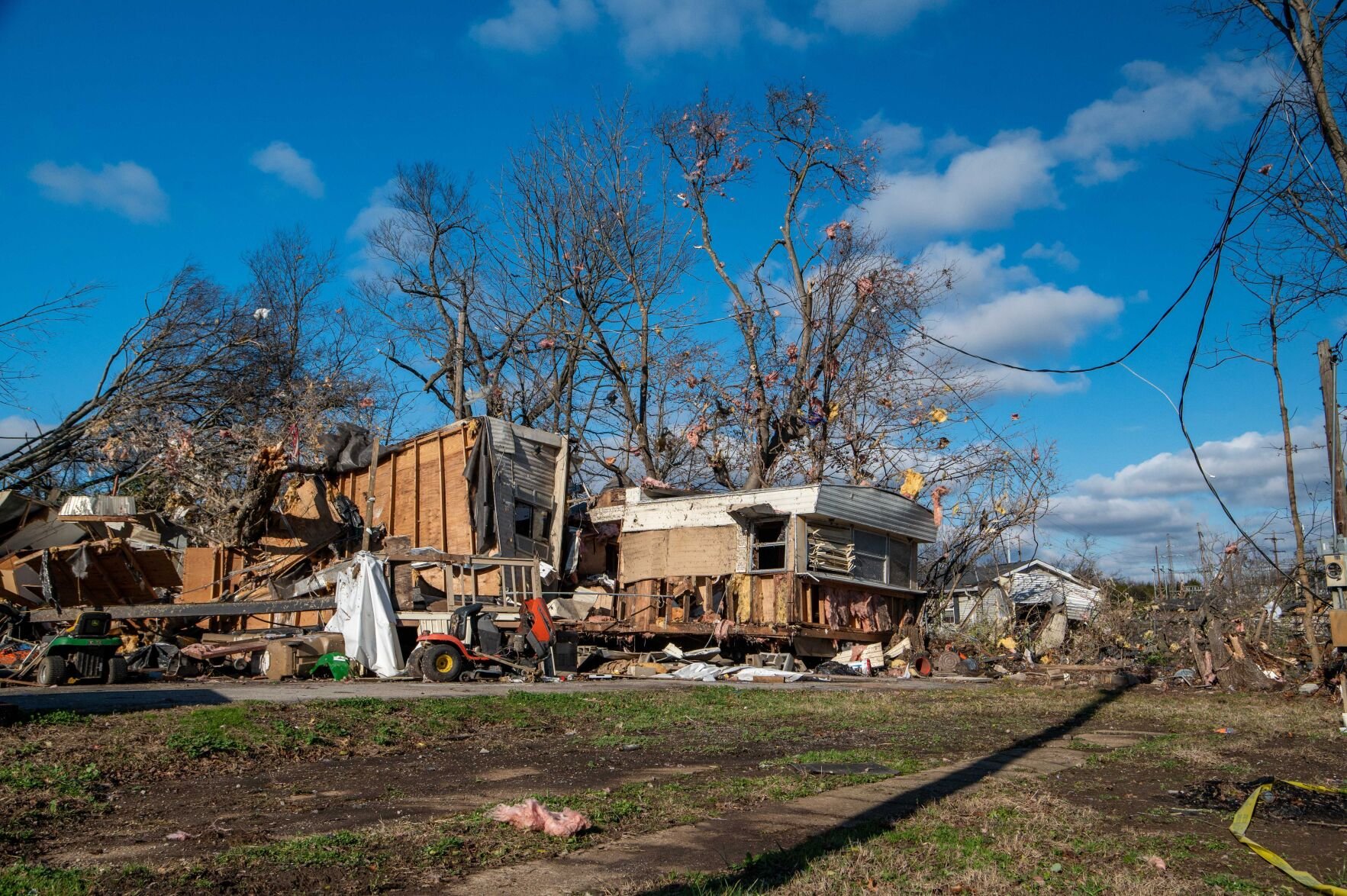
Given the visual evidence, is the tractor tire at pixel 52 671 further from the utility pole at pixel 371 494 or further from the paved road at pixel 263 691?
the utility pole at pixel 371 494

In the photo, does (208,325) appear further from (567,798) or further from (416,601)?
(567,798)

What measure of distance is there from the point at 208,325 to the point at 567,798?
2529cm

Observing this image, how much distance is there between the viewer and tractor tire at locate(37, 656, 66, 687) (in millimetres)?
12508

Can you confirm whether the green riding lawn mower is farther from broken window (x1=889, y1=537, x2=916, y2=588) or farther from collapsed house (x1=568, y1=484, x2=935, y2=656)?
broken window (x1=889, y1=537, x2=916, y2=588)

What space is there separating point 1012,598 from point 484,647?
16635 millimetres

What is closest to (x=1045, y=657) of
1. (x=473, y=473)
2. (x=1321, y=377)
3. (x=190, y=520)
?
(x=1321, y=377)

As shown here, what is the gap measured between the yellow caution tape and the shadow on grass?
5.58 ft

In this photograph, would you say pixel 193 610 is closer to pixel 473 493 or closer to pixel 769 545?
pixel 473 493

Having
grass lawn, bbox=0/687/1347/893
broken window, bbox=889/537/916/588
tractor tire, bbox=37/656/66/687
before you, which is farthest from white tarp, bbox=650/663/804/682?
tractor tire, bbox=37/656/66/687

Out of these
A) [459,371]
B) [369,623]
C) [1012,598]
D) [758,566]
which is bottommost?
[369,623]

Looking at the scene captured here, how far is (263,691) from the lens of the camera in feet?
40.4

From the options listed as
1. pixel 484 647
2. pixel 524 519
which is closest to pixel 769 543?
pixel 524 519

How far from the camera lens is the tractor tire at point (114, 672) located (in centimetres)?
1322

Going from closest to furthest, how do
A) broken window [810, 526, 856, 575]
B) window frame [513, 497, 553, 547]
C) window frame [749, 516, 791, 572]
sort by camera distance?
window frame [749, 516, 791, 572]
broken window [810, 526, 856, 575]
window frame [513, 497, 553, 547]
